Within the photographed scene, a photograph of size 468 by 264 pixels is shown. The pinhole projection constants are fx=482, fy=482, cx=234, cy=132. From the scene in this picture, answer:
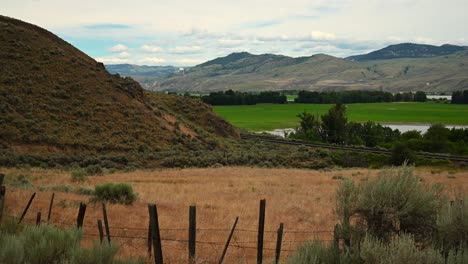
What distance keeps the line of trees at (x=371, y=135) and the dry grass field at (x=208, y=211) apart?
4353 cm

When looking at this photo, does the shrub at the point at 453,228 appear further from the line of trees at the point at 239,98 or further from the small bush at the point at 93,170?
the line of trees at the point at 239,98

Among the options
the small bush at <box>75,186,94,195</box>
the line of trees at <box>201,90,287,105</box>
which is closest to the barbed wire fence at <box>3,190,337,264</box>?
the small bush at <box>75,186,94,195</box>

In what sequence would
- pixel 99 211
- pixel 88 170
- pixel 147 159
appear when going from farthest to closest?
pixel 147 159 → pixel 88 170 → pixel 99 211

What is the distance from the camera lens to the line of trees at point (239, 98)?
160250 millimetres

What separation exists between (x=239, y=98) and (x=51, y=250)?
158697 mm

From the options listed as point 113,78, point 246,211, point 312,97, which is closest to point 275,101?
point 312,97

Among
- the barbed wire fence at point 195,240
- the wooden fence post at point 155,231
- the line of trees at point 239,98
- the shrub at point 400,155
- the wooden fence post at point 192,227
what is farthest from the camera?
the line of trees at point 239,98

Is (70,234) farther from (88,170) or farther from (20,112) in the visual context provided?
(20,112)

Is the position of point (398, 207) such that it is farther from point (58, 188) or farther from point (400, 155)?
point (400, 155)

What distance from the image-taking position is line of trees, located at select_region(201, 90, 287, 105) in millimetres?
160250

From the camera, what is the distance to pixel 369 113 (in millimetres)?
145750

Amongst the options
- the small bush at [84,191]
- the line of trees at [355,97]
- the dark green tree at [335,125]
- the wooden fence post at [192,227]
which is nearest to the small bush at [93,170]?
the small bush at [84,191]

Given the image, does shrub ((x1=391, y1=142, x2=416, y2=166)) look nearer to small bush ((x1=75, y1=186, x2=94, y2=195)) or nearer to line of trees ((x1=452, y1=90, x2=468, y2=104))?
small bush ((x1=75, y1=186, x2=94, y2=195))

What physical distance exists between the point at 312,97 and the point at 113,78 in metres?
127
